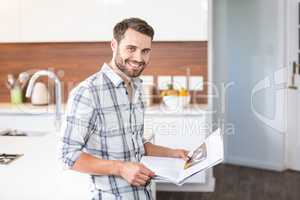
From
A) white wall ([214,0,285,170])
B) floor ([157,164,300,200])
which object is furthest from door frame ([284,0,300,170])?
floor ([157,164,300,200])

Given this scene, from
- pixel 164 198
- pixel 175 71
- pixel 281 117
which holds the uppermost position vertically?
pixel 175 71

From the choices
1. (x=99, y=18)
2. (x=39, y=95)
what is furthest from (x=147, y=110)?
(x=39, y=95)

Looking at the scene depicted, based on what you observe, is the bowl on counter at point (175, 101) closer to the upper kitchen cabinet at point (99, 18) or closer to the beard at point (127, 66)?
the upper kitchen cabinet at point (99, 18)

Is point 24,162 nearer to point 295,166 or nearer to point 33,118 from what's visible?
point 33,118

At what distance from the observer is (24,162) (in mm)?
1962

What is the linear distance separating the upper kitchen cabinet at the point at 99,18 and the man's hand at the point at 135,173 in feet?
7.69

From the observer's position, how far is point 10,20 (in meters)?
3.80

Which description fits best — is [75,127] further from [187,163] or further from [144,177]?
[187,163]

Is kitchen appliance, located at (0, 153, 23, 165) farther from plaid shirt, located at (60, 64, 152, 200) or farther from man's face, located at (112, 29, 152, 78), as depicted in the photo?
man's face, located at (112, 29, 152, 78)

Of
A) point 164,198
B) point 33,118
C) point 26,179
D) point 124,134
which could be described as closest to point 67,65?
point 33,118

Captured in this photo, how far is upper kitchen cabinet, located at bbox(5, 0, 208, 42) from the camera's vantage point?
11.6 ft

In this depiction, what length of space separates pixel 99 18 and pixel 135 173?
8.30ft

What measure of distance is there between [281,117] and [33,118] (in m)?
2.55

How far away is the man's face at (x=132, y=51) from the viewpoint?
1.41 metres
